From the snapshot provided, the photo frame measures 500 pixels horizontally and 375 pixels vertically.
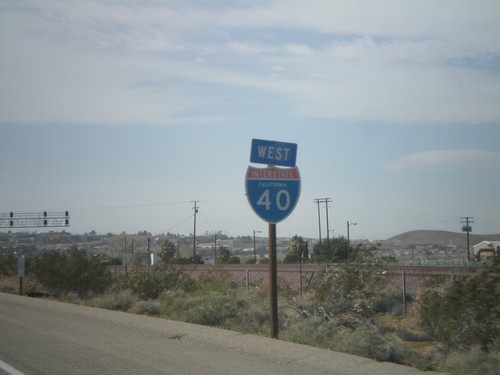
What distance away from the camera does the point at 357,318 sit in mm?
14484

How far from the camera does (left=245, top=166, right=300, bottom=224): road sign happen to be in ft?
37.8

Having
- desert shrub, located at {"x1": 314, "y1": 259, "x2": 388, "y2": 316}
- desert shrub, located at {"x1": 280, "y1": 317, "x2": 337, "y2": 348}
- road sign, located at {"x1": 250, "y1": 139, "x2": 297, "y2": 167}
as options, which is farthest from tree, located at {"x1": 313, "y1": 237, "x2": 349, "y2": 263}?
road sign, located at {"x1": 250, "y1": 139, "x2": 297, "y2": 167}

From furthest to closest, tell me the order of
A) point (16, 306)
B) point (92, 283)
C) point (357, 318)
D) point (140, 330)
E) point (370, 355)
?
point (92, 283), point (16, 306), point (357, 318), point (140, 330), point (370, 355)

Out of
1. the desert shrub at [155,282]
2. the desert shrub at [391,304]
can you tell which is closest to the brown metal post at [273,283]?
the desert shrub at [391,304]

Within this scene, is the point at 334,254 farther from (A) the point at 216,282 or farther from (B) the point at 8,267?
(B) the point at 8,267

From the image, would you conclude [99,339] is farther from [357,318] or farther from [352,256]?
[352,256]

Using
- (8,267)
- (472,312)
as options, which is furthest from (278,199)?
(8,267)

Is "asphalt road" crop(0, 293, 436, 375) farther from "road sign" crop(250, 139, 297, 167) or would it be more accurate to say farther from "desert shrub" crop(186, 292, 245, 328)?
"road sign" crop(250, 139, 297, 167)

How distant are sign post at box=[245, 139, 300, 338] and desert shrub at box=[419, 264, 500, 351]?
3289 mm

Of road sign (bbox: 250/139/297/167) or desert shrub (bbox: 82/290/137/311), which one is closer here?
road sign (bbox: 250/139/297/167)

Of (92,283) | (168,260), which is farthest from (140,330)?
(92,283)

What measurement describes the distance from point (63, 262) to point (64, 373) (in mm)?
19811

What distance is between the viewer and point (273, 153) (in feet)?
38.7

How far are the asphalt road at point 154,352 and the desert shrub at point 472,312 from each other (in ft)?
6.06
